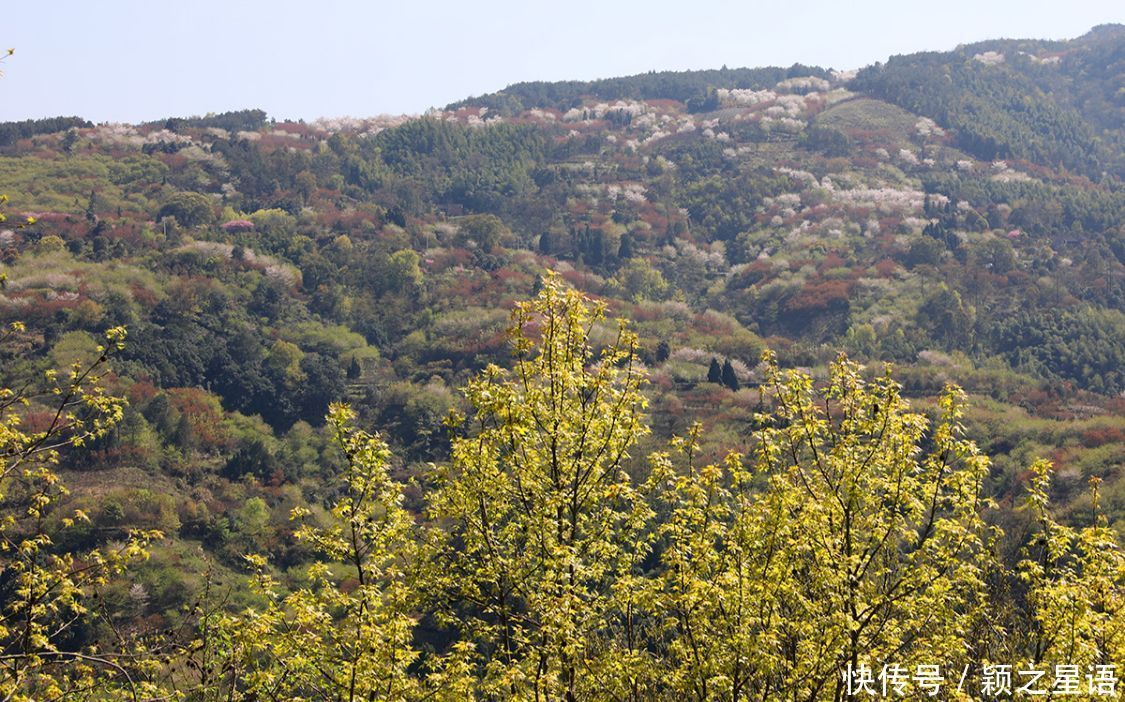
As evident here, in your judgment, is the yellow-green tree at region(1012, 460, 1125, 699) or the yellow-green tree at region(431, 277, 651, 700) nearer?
the yellow-green tree at region(1012, 460, 1125, 699)

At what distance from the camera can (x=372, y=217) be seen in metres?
107

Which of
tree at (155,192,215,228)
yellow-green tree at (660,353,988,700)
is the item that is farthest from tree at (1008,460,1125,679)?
tree at (155,192,215,228)

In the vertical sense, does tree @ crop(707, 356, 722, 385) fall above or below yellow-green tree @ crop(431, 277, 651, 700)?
below

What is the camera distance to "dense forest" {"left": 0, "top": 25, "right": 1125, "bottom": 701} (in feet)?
37.3

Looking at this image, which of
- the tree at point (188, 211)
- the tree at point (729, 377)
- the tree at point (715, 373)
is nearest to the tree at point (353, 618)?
the tree at point (729, 377)

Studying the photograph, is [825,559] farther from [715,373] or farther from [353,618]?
[715,373]

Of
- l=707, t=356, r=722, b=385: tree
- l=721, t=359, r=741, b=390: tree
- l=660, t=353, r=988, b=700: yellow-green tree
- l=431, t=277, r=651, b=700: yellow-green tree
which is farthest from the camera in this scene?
l=707, t=356, r=722, b=385: tree

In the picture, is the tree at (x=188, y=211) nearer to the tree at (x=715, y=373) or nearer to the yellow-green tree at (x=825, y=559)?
the tree at (x=715, y=373)

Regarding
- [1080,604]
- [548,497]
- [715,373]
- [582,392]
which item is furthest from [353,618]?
[715,373]

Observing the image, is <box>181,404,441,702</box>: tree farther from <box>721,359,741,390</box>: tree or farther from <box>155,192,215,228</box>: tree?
<box>155,192,215,228</box>: tree

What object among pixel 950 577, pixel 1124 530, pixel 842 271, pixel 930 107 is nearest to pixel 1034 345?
pixel 842 271

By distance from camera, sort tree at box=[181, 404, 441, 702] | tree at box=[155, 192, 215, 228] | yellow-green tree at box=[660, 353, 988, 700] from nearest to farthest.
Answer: tree at box=[181, 404, 441, 702], yellow-green tree at box=[660, 353, 988, 700], tree at box=[155, 192, 215, 228]

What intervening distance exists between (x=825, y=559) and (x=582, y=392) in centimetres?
408

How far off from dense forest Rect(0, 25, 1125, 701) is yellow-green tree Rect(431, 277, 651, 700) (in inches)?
2.7
